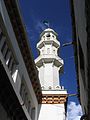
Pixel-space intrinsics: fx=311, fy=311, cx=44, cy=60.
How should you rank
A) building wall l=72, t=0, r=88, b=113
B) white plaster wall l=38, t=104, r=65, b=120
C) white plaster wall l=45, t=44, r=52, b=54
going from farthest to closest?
1. white plaster wall l=45, t=44, r=52, b=54
2. white plaster wall l=38, t=104, r=65, b=120
3. building wall l=72, t=0, r=88, b=113

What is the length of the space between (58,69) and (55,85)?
2.25m

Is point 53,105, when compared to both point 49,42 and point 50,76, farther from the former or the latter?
point 49,42

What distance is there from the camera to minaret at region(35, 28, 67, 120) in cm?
2288

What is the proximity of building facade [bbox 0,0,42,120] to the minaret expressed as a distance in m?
2.72

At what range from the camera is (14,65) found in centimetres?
1688

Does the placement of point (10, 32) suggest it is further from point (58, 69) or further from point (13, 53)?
point (58, 69)

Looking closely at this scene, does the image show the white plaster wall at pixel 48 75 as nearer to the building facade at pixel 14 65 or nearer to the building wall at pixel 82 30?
the building facade at pixel 14 65

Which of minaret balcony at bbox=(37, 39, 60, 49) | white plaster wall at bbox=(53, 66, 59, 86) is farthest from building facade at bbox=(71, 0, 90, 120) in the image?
minaret balcony at bbox=(37, 39, 60, 49)

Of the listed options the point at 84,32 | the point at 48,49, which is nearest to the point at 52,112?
the point at 48,49

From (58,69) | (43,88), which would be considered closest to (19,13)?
(43,88)

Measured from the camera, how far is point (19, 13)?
1566 centimetres

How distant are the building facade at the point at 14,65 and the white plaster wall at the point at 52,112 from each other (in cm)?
239

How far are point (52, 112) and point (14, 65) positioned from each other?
727 centimetres

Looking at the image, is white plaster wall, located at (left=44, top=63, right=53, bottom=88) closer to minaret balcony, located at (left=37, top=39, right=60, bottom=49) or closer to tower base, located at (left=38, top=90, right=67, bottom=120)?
tower base, located at (left=38, top=90, right=67, bottom=120)
